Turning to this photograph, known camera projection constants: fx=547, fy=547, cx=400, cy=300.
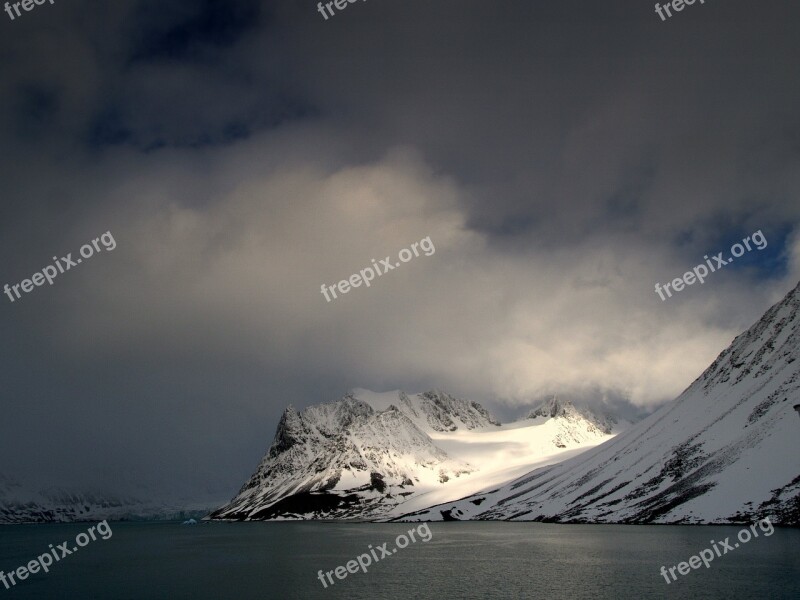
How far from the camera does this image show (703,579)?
195 feet

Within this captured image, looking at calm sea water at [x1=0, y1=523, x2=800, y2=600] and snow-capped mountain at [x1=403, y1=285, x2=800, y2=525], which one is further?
snow-capped mountain at [x1=403, y1=285, x2=800, y2=525]

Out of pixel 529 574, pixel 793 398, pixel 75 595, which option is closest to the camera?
pixel 75 595

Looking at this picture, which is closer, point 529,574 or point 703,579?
point 703,579

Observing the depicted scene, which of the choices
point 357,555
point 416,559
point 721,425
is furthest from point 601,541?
point 721,425

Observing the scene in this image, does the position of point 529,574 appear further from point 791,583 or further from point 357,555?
point 357,555

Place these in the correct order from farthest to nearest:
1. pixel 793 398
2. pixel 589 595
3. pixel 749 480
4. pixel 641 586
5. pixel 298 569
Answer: pixel 793 398 < pixel 749 480 < pixel 298 569 < pixel 641 586 < pixel 589 595

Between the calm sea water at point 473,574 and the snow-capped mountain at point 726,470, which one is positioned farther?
the snow-capped mountain at point 726,470

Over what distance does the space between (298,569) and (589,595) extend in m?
46.9

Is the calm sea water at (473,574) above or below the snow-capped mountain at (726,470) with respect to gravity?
above

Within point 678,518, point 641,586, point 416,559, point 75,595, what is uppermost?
point 75,595

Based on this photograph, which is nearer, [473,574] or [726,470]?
[473,574]

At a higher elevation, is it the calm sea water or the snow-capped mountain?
the calm sea water

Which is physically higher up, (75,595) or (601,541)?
(75,595)

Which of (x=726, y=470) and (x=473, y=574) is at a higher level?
(x=473, y=574)
